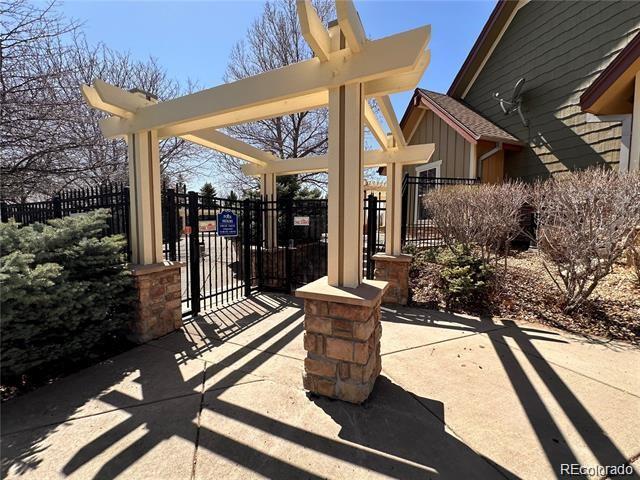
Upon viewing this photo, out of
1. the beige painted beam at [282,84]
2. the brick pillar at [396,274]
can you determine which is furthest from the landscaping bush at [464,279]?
the beige painted beam at [282,84]

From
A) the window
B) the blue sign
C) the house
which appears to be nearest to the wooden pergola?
the blue sign

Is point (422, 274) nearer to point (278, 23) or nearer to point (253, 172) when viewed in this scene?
point (253, 172)

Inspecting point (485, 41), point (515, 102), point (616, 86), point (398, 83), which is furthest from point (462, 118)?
point (398, 83)

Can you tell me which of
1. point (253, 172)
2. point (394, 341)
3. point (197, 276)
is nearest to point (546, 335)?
point (394, 341)

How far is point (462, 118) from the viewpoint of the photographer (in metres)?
9.59

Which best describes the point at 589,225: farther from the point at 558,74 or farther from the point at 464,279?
the point at 558,74

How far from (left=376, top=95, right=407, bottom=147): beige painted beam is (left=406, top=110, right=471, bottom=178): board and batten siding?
5559 millimetres

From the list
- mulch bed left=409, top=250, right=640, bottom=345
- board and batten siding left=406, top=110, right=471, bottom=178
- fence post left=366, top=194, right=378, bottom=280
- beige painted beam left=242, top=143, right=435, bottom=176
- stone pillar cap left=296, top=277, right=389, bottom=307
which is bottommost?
mulch bed left=409, top=250, right=640, bottom=345

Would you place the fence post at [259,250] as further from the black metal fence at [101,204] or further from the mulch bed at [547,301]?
the mulch bed at [547,301]

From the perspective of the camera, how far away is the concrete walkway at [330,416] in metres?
1.97

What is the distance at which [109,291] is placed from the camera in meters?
3.45

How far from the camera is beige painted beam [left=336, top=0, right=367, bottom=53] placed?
221cm

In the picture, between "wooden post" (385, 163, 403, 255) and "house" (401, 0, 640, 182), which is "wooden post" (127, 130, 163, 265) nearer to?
"wooden post" (385, 163, 403, 255)

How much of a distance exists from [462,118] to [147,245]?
954 cm
